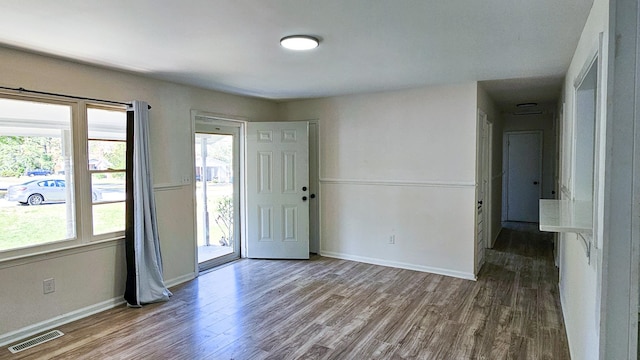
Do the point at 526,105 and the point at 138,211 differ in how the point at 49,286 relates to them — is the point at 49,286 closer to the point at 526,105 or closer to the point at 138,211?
the point at 138,211

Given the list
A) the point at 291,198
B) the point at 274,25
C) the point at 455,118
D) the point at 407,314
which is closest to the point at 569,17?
the point at 274,25

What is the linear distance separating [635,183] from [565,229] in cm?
44

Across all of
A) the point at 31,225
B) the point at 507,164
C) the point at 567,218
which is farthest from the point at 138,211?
Result: the point at 507,164

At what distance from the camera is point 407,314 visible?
352 cm

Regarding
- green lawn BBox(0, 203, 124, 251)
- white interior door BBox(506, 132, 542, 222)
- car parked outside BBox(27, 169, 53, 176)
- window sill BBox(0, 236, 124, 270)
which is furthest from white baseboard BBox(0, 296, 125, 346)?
white interior door BBox(506, 132, 542, 222)

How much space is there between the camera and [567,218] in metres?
1.85

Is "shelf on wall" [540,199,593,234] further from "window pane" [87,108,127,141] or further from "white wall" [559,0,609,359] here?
"window pane" [87,108,127,141]

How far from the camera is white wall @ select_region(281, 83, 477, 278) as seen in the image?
450 centimetres

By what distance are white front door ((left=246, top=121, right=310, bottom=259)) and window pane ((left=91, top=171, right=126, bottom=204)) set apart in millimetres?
1885

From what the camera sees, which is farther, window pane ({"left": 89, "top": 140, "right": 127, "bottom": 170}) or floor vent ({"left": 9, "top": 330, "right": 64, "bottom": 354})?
window pane ({"left": 89, "top": 140, "right": 127, "bottom": 170})

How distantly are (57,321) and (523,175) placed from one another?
8.25 m

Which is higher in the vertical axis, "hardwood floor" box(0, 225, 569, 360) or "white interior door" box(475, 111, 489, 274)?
"white interior door" box(475, 111, 489, 274)

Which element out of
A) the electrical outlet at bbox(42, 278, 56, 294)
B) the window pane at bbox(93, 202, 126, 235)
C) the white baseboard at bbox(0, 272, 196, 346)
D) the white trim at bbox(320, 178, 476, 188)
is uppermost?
the white trim at bbox(320, 178, 476, 188)

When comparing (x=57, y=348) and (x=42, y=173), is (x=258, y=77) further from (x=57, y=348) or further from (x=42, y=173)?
(x=57, y=348)
